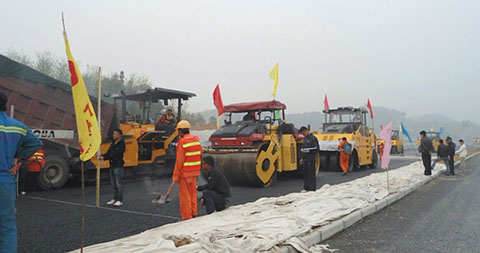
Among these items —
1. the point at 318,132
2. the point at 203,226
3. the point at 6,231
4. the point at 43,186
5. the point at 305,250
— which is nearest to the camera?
the point at 6,231

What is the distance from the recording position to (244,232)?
14.4 feet

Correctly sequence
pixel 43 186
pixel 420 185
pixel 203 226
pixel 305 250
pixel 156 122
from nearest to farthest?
pixel 305 250
pixel 203 226
pixel 43 186
pixel 420 185
pixel 156 122

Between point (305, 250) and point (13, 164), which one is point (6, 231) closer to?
point (13, 164)

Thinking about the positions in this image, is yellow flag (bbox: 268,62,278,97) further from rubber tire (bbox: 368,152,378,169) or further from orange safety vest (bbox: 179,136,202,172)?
rubber tire (bbox: 368,152,378,169)

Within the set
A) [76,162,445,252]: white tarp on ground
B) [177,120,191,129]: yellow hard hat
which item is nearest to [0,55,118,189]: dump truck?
[177,120,191,129]: yellow hard hat

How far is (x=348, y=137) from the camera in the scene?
1416cm

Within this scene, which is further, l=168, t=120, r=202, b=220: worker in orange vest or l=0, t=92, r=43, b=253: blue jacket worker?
l=168, t=120, r=202, b=220: worker in orange vest

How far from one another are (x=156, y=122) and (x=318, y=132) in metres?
7.09

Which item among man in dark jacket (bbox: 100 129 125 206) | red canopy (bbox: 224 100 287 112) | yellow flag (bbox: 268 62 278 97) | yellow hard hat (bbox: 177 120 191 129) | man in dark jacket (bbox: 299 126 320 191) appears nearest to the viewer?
yellow hard hat (bbox: 177 120 191 129)

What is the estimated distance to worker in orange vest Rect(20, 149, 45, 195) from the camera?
27.9 feet

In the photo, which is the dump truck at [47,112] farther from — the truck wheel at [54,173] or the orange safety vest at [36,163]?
the orange safety vest at [36,163]

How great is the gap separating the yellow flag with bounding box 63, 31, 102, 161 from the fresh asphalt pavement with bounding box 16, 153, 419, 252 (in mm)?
1664

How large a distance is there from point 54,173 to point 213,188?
549 centimetres

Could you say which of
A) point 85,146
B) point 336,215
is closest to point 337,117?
point 336,215
